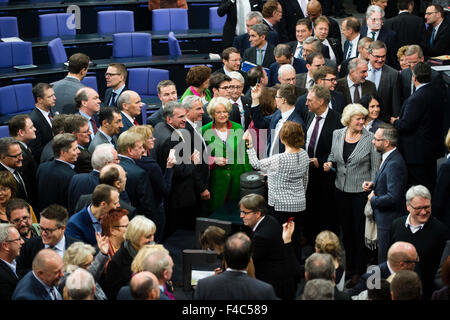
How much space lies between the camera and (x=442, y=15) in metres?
9.18

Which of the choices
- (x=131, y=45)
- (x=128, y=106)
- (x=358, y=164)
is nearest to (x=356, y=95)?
(x=358, y=164)

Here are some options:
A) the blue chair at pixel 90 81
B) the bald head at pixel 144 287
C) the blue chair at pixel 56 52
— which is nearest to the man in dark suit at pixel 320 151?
the bald head at pixel 144 287

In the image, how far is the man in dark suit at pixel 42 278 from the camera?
14.1ft

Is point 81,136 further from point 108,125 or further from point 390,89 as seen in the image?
point 390,89

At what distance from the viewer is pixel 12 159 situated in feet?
19.0

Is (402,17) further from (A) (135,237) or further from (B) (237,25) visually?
(A) (135,237)

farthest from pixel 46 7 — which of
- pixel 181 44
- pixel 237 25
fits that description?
pixel 237 25

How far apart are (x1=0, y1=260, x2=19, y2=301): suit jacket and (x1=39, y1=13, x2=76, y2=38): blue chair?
21.2 feet

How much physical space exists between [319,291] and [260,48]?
4.95 metres

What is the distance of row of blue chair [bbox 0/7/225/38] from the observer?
10.1 meters

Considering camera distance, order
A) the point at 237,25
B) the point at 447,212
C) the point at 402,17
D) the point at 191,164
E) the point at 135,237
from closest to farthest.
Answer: the point at 135,237 → the point at 447,212 → the point at 191,164 → the point at 402,17 → the point at 237,25

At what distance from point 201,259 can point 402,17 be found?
17.8ft

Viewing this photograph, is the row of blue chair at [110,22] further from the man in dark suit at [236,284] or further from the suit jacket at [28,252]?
the man in dark suit at [236,284]

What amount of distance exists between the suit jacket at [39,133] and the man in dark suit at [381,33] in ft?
12.9
